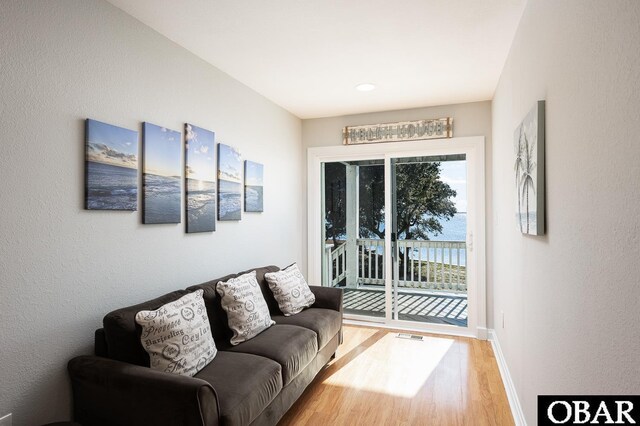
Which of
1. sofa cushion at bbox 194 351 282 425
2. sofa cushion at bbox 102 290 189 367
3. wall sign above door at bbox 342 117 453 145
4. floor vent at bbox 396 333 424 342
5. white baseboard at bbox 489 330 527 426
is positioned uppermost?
wall sign above door at bbox 342 117 453 145

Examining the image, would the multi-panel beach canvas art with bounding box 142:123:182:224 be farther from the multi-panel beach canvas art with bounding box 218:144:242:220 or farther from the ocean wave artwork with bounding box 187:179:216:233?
the multi-panel beach canvas art with bounding box 218:144:242:220

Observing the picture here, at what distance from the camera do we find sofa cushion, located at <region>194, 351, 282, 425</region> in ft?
5.49

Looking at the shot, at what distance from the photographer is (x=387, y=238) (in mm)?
4312

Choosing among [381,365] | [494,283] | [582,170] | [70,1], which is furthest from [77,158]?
[494,283]

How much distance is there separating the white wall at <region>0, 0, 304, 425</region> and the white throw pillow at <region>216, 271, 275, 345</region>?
384 millimetres

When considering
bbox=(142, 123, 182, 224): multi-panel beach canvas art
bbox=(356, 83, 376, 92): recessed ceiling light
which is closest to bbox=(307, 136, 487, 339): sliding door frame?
bbox=(356, 83, 376, 92): recessed ceiling light

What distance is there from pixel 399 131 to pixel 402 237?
50.1 inches

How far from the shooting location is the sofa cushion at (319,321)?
9.14ft

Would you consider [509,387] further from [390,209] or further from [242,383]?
[390,209]

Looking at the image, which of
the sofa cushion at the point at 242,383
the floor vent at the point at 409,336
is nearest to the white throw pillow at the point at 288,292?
the sofa cushion at the point at 242,383

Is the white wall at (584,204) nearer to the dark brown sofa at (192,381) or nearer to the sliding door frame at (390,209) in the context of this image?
the dark brown sofa at (192,381)

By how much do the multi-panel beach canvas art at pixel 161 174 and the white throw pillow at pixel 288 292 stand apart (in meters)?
0.98

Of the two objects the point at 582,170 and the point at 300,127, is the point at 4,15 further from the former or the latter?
the point at 300,127

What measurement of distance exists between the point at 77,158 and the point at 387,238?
10.8 ft
